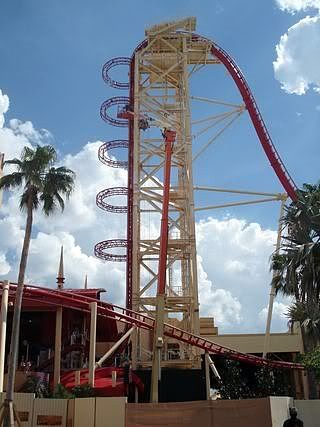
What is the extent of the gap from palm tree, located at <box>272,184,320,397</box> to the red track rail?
9.83 meters

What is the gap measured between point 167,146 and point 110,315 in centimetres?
1097

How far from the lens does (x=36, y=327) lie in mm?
43812

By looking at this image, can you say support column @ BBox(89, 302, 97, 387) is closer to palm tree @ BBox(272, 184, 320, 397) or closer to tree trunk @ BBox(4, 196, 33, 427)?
tree trunk @ BBox(4, 196, 33, 427)

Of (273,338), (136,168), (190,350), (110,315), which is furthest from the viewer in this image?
(273,338)

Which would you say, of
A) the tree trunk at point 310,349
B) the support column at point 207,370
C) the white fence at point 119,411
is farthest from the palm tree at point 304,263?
the support column at point 207,370

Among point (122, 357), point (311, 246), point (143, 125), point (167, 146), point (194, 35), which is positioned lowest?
point (122, 357)

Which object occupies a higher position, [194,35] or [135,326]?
[194,35]

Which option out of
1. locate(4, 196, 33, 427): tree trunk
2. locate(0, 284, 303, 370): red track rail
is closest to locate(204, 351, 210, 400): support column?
locate(0, 284, 303, 370): red track rail

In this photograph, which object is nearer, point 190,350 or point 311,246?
point 311,246

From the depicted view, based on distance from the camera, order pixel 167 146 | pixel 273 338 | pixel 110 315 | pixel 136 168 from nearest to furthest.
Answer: pixel 167 146 < pixel 110 315 < pixel 136 168 < pixel 273 338

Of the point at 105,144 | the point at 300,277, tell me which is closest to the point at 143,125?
the point at 105,144

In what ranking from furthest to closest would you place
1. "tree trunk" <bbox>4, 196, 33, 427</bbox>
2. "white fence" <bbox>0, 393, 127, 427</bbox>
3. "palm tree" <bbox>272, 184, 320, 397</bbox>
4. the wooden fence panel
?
"palm tree" <bbox>272, 184, 320, 397</bbox> < "tree trunk" <bbox>4, 196, 33, 427</bbox> < "white fence" <bbox>0, 393, 127, 427</bbox> < the wooden fence panel

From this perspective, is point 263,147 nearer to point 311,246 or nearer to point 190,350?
point 190,350

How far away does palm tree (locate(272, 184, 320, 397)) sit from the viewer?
80.2ft
